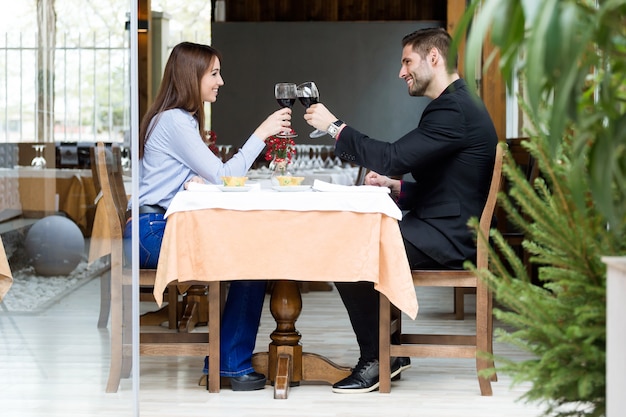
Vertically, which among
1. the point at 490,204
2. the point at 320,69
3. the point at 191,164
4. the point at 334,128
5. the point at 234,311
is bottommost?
the point at 234,311

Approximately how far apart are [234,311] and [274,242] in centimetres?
43

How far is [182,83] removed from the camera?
3.91 metres

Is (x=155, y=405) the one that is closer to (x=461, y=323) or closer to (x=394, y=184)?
(x=394, y=184)

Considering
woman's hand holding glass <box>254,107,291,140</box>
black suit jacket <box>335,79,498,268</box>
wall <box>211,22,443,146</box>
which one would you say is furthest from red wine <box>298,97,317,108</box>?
wall <box>211,22,443,146</box>

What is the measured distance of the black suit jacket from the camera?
367 centimetres

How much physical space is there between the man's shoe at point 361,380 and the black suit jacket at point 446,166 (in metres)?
0.48

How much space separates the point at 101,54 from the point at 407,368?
179cm

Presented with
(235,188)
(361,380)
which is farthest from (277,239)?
(361,380)

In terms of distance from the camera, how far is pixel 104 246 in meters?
2.87

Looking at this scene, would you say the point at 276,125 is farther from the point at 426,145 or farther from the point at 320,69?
the point at 320,69

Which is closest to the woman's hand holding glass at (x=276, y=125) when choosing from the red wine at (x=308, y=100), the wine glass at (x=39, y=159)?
the red wine at (x=308, y=100)

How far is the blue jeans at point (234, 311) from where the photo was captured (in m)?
→ 3.71

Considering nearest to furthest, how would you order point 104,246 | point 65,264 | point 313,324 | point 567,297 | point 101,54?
point 567,297 → point 65,264 → point 104,246 → point 101,54 → point 313,324

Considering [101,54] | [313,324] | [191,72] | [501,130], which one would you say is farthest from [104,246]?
[501,130]
